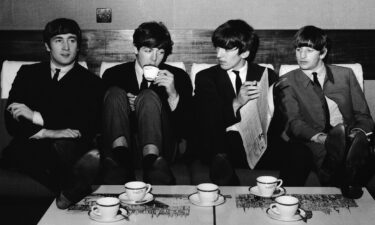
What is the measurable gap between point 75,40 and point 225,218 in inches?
68.5

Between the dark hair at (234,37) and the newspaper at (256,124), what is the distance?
598mm

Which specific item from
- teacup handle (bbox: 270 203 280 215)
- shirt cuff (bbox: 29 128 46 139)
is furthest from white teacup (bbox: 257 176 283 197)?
shirt cuff (bbox: 29 128 46 139)

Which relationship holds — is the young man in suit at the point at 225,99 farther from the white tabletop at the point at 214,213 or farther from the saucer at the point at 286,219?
the saucer at the point at 286,219

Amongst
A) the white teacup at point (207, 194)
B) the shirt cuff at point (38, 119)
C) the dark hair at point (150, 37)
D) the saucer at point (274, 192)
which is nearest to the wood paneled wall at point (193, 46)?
the dark hair at point (150, 37)

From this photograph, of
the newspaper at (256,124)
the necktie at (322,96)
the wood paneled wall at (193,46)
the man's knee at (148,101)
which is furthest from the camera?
the wood paneled wall at (193,46)

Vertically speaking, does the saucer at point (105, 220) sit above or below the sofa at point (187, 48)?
below

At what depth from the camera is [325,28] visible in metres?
3.42

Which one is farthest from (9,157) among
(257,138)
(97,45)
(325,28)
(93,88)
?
(325,28)

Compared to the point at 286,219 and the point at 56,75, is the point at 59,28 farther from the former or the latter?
the point at 286,219

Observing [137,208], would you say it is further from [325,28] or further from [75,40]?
[325,28]

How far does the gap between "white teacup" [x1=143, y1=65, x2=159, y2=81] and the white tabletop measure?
3.44 ft

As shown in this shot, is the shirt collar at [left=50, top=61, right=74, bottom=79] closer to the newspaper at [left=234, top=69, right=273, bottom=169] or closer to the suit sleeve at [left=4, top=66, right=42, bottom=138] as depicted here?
the suit sleeve at [left=4, top=66, right=42, bottom=138]

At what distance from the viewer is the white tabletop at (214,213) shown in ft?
5.34

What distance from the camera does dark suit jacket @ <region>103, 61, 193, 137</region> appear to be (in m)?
2.78
